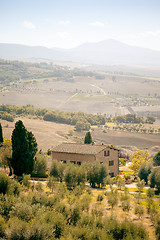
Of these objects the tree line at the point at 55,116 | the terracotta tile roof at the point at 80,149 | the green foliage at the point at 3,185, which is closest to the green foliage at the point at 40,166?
the terracotta tile roof at the point at 80,149

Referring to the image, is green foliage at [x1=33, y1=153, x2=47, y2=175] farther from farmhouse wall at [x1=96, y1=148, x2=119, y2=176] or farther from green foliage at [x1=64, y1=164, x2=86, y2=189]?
green foliage at [x1=64, y1=164, x2=86, y2=189]

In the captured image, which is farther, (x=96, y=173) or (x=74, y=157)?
(x=74, y=157)

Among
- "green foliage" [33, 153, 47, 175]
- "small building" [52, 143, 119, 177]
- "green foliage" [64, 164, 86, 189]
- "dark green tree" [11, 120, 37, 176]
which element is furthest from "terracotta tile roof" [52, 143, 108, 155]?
"green foliage" [64, 164, 86, 189]

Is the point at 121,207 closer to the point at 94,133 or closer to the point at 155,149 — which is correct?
the point at 155,149

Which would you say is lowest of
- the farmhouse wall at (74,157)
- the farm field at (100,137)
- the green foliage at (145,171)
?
the farm field at (100,137)

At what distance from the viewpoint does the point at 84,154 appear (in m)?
55.0

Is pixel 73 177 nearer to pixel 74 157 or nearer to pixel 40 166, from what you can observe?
pixel 40 166

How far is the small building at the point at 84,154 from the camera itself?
54938 millimetres

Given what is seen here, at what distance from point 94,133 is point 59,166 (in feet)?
317

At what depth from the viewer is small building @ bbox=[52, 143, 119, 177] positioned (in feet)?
180

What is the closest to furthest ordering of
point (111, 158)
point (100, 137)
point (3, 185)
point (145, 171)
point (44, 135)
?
point (3, 185), point (145, 171), point (111, 158), point (44, 135), point (100, 137)

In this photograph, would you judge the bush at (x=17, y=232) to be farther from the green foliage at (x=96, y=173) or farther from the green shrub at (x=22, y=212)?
the green foliage at (x=96, y=173)

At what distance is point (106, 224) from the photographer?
1002 inches

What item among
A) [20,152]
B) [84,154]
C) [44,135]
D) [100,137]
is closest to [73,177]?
[20,152]
